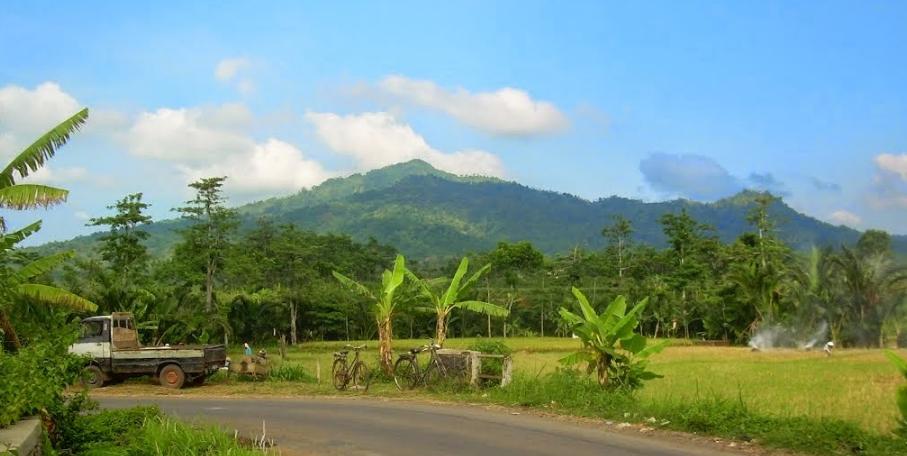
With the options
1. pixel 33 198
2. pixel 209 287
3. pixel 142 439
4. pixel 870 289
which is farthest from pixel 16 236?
pixel 870 289

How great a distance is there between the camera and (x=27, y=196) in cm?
1307

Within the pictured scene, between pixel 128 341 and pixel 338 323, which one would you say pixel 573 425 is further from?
pixel 338 323

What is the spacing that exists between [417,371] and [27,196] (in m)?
10.1

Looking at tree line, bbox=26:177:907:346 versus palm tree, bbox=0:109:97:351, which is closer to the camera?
palm tree, bbox=0:109:97:351

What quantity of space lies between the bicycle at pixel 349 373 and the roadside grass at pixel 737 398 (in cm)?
34

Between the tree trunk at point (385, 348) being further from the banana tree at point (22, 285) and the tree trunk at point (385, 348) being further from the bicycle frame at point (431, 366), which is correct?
the banana tree at point (22, 285)

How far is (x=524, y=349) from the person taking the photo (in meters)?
50.0

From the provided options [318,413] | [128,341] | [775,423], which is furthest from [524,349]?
[775,423]

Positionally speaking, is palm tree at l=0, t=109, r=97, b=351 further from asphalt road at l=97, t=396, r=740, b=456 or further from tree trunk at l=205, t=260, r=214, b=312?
tree trunk at l=205, t=260, r=214, b=312

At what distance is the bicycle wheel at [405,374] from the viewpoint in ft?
65.1

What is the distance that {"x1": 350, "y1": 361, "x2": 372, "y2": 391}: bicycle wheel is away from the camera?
66.4ft

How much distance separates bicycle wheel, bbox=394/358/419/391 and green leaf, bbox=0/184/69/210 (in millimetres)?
9629

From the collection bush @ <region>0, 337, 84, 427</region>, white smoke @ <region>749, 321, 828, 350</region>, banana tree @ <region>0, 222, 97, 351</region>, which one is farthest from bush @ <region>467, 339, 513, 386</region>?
white smoke @ <region>749, 321, 828, 350</region>

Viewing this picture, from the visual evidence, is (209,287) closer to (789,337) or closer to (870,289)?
(789,337)
